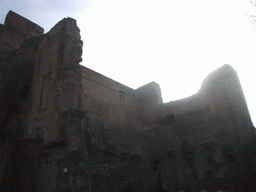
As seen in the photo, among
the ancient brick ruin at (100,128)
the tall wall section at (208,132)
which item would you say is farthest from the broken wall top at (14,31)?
the tall wall section at (208,132)

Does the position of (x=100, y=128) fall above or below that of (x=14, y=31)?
below

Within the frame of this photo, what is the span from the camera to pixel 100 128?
37.2ft

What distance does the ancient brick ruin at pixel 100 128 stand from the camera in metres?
4.91

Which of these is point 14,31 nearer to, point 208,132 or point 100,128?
point 100,128

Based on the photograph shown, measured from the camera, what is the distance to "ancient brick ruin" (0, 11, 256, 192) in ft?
16.1

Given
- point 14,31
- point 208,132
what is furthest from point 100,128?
→ point 14,31

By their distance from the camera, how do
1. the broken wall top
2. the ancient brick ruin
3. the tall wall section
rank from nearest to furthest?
the ancient brick ruin → the tall wall section → the broken wall top

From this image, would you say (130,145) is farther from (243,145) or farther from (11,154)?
(11,154)

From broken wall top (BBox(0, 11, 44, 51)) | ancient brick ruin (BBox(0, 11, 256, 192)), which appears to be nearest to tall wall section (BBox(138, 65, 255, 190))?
ancient brick ruin (BBox(0, 11, 256, 192))

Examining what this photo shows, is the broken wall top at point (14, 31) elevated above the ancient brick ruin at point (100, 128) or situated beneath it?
elevated above

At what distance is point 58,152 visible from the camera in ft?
15.7

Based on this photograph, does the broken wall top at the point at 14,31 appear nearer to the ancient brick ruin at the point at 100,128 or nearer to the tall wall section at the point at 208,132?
the ancient brick ruin at the point at 100,128

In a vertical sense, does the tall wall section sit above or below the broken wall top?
below

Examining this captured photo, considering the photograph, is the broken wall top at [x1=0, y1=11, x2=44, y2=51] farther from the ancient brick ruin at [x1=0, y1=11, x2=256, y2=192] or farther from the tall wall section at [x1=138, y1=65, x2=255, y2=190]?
the tall wall section at [x1=138, y1=65, x2=255, y2=190]
